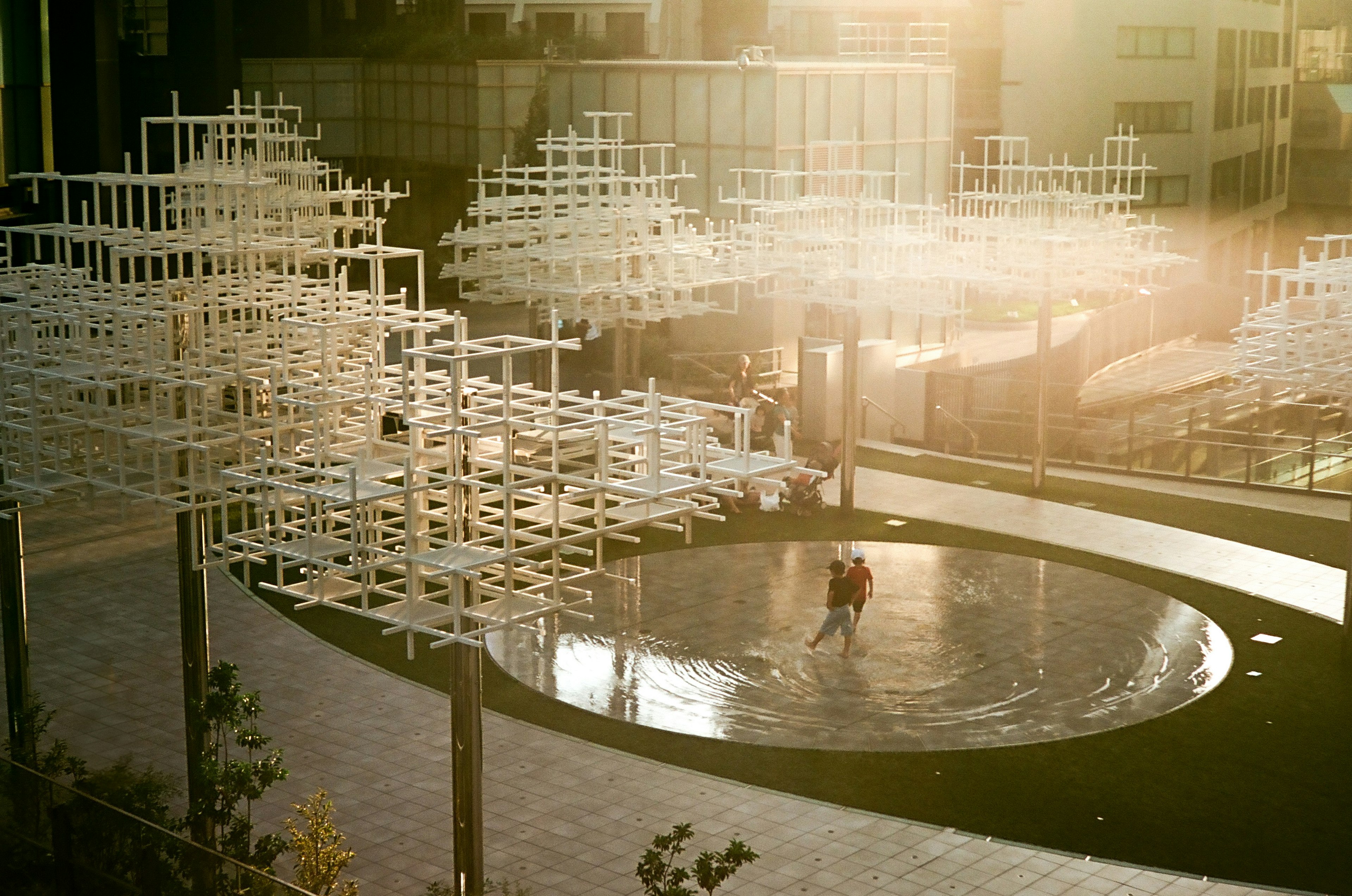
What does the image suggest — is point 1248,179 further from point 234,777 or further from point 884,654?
point 234,777

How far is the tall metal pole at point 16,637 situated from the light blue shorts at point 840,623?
988 cm

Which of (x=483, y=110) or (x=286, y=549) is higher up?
(x=483, y=110)

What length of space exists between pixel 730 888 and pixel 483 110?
38.9 meters

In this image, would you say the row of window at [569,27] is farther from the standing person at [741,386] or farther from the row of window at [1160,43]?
the standing person at [741,386]

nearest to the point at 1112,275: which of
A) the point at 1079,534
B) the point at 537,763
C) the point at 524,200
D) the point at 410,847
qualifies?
the point at 1079,534

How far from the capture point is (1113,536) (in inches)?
1088

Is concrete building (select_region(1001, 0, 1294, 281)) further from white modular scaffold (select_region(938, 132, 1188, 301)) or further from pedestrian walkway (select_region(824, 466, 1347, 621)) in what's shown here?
pedestrian walkway (select_region(824, 466, 1347, 621))

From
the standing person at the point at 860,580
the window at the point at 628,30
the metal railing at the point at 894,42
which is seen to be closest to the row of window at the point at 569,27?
the window at the point at 628,30

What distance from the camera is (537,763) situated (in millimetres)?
17906

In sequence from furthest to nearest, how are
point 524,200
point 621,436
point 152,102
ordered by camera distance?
point 152,102 → point 524,200 → point 621,436

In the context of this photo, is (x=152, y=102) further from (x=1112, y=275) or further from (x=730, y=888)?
(x=730, y=888)

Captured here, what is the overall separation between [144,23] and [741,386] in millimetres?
27894

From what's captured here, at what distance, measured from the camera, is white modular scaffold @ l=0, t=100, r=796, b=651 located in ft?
40.3

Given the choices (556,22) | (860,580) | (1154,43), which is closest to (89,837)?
(860,580)
